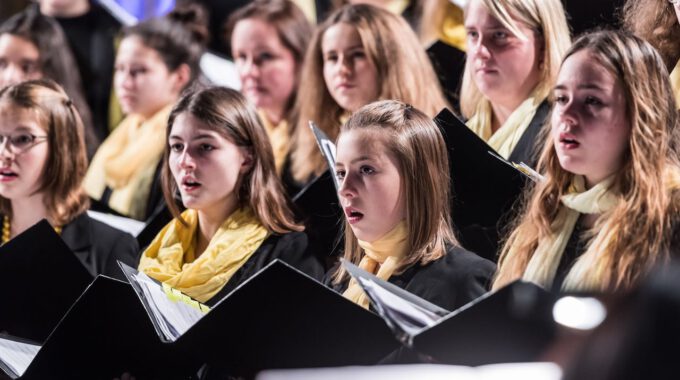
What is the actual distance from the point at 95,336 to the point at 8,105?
1108mm

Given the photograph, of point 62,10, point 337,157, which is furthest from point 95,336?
point 62,10

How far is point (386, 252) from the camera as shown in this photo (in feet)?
7.47

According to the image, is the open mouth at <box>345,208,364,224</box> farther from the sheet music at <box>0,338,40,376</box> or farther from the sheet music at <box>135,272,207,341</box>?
the sheet music at <box>0,338,40,376</box>

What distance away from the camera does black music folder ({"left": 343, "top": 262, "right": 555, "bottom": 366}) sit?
5.17ft

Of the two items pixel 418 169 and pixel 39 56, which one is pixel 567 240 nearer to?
pixel 418 169

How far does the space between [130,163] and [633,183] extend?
2.23 m

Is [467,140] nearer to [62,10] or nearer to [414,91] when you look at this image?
[414,91]

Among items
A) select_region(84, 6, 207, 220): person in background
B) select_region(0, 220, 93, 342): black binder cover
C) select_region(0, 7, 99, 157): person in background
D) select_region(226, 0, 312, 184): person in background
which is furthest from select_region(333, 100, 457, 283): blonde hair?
select_region(0, 7, 99, 157): person in background

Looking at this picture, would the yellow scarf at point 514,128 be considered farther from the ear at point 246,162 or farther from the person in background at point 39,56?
the person in background at point 39,56

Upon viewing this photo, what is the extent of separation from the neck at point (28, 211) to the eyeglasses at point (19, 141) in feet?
0.46

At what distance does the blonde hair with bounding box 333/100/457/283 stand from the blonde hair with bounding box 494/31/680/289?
0.17 m

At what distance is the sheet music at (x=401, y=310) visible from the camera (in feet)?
5.59

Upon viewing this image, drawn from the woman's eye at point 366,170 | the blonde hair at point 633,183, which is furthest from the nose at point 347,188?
the blonde hair at point 633,183

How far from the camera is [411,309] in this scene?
177 centimetres
